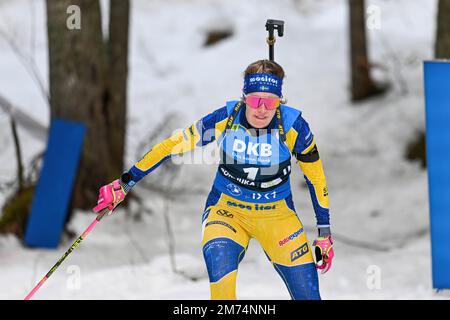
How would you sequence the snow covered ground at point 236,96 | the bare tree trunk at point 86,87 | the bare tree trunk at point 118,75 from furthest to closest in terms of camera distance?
the bare tree trunk at point 118,75 → the bare tree trunk at point 86,87 → the snow covered ground at point 236,96

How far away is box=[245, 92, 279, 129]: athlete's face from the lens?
15.1 ft

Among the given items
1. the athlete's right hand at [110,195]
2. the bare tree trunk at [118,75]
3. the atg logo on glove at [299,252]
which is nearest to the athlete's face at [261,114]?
the atg logo on glove at [299,252]

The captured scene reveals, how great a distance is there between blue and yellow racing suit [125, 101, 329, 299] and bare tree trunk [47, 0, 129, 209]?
14.5ft

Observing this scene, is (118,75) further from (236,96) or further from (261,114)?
(261,114)

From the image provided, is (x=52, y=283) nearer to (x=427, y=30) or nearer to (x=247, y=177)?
(x=247, y=177)

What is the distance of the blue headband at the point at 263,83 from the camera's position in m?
4.58

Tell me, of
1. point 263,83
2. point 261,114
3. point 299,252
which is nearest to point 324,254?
point 299,252

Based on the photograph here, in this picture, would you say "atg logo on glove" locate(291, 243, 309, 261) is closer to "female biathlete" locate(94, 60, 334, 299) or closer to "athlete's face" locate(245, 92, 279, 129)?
"female biathlete" locate(94, 60, 334, 299)

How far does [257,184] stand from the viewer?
187 inches

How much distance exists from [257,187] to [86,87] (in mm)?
4759

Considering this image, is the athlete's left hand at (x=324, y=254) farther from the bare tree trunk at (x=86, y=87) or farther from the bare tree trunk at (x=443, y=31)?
the bare tree trunk at (x=443, y=31)

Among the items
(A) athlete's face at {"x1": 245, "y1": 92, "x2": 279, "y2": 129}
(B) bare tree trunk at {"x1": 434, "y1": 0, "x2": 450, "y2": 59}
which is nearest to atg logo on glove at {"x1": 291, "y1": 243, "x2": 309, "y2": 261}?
(A) athlete's face at {"x1": 245, "y1": 92, "x2": 279, "y2": 129}
